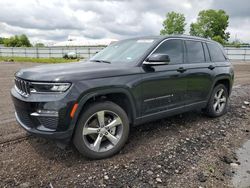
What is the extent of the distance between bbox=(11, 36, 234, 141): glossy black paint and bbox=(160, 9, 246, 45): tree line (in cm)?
6023

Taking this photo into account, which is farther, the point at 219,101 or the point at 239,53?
the point at 239,53

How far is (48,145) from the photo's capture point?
375 centimetres

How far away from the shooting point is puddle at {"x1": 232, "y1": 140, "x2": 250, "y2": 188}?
298cm

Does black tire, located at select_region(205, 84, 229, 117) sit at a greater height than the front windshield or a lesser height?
lesser

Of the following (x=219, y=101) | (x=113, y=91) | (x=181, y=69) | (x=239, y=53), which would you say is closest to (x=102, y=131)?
(x=113, y=91)

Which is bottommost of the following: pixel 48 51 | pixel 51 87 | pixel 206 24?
pixel 51 87

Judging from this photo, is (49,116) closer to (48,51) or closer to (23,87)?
(23,87)

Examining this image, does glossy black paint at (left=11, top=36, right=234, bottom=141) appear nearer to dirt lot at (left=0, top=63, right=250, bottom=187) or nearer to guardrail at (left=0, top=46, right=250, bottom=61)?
dirt lot at (left=0, top=63, right=250, bottom=187)

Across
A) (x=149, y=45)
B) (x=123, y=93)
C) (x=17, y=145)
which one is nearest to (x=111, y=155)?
(x=123, y=93)

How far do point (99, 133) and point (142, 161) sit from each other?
740 millimetres

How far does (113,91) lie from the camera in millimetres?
3344

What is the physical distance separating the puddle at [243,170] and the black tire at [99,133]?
1627mm

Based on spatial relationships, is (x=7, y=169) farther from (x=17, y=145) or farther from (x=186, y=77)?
(x=186, y=77)

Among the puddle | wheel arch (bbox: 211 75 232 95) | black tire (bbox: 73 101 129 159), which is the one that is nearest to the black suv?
black tire (bbox: 73 101 129 159)
